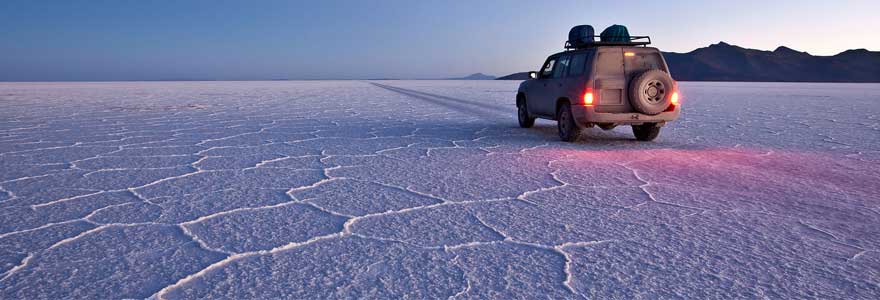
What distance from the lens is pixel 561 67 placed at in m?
8.60

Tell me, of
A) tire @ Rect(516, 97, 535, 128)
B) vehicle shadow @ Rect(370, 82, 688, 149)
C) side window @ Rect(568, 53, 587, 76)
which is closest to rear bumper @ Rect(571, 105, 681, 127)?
vehicle shadow @ Rect(370, 82, 688, 149)

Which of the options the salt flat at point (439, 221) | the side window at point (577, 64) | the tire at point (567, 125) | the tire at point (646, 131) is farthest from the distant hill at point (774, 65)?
the salt flat at point (439, 221)

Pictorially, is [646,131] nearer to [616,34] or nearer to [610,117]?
[610,117]

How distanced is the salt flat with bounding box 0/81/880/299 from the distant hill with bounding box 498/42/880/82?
148541 mm

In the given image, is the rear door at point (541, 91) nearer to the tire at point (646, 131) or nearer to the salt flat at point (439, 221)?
the tire at point (646, 131)

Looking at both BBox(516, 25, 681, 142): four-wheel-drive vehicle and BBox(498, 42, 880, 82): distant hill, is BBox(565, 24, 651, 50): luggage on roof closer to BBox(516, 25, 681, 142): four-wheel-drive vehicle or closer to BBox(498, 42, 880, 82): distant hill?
Answer: BBox(516, 25, 681, 142): four-wheel-drive vehicle

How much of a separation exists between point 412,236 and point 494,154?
3.43m

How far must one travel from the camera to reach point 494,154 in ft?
21.5

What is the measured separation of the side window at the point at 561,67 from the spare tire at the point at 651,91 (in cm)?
140

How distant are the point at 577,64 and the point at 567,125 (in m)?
0.87

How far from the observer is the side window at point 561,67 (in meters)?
8.43

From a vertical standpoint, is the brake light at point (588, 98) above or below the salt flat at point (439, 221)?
above

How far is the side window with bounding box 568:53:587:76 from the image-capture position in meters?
7.66

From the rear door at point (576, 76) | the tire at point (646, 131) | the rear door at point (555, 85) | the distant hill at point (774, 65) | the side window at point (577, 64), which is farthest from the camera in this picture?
the distant hill at point (774, 65)
